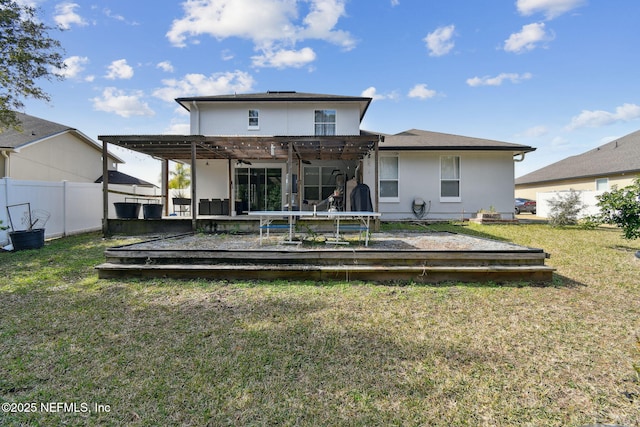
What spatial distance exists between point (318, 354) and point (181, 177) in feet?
101

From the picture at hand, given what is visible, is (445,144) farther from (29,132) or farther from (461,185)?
(29,132)

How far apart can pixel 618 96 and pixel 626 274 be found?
2073 cm

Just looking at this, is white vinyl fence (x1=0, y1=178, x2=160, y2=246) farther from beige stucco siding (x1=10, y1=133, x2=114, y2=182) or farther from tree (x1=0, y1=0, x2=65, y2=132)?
beige stucco siding (x1=10, y1=133, x2=114, y2=182)

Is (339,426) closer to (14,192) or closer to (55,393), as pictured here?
(55,393)

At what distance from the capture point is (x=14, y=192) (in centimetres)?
792

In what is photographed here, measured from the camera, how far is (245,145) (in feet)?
35.0

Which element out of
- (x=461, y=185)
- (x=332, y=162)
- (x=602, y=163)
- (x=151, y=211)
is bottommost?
(x=151, y=211)

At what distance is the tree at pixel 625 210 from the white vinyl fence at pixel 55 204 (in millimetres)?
14027

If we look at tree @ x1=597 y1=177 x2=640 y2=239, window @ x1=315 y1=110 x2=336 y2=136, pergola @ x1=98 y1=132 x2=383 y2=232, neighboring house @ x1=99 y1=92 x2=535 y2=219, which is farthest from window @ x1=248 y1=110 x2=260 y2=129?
tree @ x1=597 y1=177 x2=640 y2=239

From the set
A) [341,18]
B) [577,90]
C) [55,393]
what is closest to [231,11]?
A: [341,18]

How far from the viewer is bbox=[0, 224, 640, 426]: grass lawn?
6.15 ft

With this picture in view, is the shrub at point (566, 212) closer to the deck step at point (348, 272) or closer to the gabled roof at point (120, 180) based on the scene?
the deck step at point (348, 272)

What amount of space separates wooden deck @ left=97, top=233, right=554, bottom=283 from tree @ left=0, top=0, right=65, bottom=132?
846 centimetres

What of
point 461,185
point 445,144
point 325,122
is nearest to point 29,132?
point 325,122
